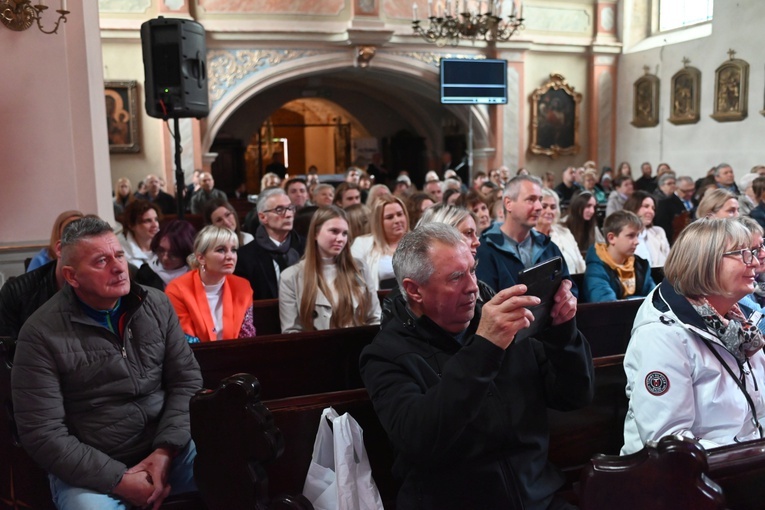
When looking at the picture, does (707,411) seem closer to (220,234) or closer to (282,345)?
(282,345)

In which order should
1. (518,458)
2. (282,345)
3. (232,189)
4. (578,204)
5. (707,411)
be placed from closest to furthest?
1. (518,458)
2. (707,411)
3. (282,345)
4. (578,204)
5. (232,189)

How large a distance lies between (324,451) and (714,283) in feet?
4.43

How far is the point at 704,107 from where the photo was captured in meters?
13.7

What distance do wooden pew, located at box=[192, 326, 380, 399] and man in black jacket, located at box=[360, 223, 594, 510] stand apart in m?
0.97

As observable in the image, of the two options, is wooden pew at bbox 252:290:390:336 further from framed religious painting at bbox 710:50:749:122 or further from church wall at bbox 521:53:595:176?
church wall at bbox 521:53:595:176

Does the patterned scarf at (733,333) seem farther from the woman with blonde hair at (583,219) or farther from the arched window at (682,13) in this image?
the arched window at (682,13)

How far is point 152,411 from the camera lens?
2514 millimetres

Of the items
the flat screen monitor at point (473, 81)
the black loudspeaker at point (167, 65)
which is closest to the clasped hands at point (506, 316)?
the black loudspeaker at point (167, 65)

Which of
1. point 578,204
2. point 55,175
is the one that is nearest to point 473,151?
point 578,204

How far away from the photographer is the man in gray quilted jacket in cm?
231

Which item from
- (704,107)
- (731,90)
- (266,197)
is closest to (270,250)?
(266,197)

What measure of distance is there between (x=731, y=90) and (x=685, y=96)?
1.13 m

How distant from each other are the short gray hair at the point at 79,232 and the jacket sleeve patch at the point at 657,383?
187 centimetres

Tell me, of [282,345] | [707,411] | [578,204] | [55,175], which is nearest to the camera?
[707,411]
